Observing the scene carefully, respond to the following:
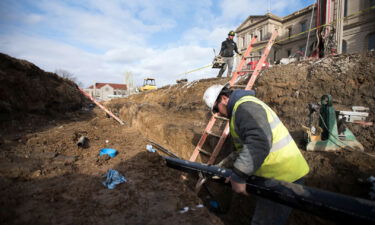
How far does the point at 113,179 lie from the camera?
12.4 ft

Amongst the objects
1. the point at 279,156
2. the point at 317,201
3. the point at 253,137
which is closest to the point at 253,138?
the point at 253,137

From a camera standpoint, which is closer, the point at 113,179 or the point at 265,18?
the point at 113,179

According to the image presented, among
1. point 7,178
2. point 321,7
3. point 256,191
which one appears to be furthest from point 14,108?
point 321,7

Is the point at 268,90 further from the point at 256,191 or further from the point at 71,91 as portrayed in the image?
the point at 71,91

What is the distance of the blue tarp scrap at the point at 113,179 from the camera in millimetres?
3645

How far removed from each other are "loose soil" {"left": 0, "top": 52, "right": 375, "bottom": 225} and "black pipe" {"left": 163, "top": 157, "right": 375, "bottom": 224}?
1.56 meters

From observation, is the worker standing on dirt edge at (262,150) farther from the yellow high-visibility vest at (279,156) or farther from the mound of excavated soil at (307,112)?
the mound of excavated soil at (307,112)

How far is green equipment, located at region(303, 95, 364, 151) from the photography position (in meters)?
3.23

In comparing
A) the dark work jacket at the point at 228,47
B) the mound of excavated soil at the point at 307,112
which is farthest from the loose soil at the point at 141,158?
the dark work jacket at the point at 228,47

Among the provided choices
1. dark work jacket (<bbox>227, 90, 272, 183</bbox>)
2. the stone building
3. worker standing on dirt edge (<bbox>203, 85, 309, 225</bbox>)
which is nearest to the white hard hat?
worker standing on dirt edge (<bbox>203, 85, 309, 225</bbox>)

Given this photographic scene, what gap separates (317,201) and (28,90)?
33.1 ft

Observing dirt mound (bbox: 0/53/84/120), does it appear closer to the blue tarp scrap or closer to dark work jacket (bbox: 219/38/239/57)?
the blue tarp scrap

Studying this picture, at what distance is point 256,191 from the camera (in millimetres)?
1857

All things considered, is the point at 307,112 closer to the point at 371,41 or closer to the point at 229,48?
the point at 229,48
